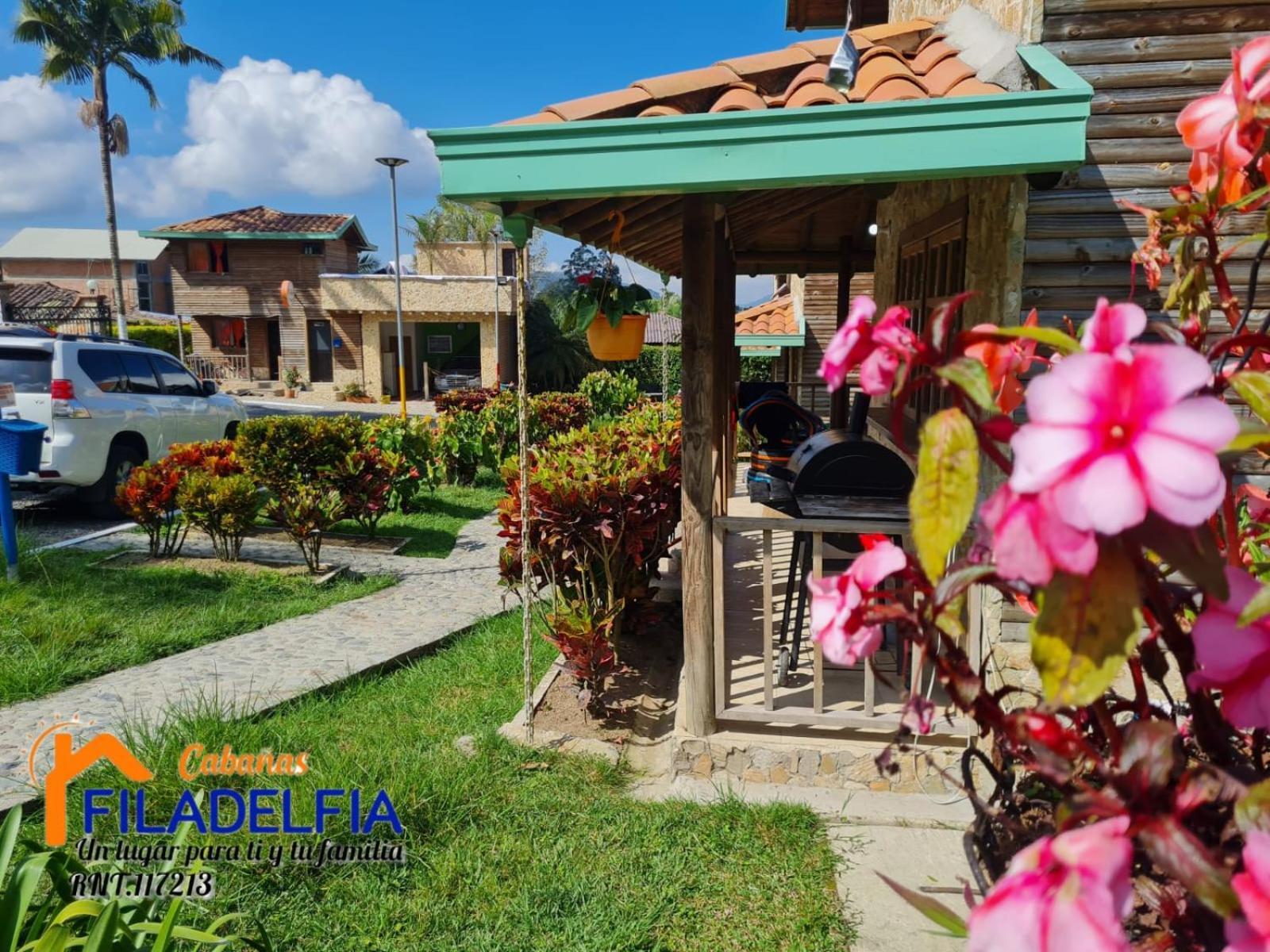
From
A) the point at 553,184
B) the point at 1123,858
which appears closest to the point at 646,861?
the point at 553,184

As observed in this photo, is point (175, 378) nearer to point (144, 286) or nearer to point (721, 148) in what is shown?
point (721, 148)

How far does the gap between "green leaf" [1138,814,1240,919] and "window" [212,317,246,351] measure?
36.2 metres

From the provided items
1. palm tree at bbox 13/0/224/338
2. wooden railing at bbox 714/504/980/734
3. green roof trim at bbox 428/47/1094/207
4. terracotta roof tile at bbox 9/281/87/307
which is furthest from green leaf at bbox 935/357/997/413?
terracotta roof tile at bbox 9/281/87/307

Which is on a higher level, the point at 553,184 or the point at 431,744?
the point at 553,184

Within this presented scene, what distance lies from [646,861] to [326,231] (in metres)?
32.1

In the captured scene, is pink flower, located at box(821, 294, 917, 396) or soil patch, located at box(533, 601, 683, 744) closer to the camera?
pink flower, located at box(821, 294, 917, 396)

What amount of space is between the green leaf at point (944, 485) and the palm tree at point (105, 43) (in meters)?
30.9

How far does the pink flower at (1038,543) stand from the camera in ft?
2.13

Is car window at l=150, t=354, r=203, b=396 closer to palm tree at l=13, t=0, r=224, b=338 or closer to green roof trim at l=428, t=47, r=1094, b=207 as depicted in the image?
green roof trim at l=428, t=47, r=1094, b=207

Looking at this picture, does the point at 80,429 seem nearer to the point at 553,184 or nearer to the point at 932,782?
the point at 553,184

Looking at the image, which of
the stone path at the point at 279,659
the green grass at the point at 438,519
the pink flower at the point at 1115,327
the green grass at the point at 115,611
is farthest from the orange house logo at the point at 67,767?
the green grass at the point at 438,519

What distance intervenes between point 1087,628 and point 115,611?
6510mm

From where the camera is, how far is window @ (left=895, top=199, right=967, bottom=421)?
4051 millimetres

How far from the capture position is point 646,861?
3189 millimetres
